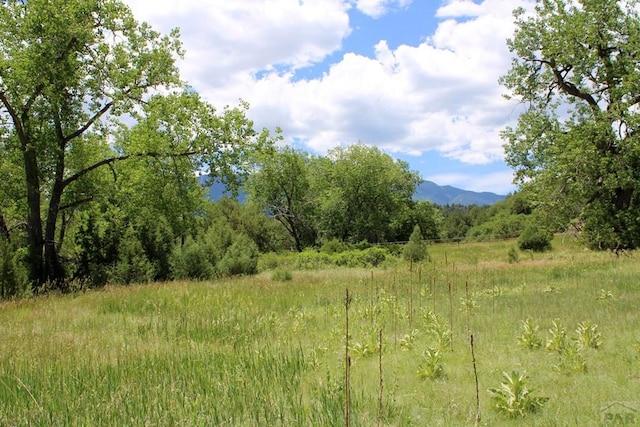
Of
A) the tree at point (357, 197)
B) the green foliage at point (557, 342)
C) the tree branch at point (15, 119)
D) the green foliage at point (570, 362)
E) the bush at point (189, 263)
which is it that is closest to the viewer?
the green foliage at point (570, 362)

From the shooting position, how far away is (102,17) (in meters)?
16.6

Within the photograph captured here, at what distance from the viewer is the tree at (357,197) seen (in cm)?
5150

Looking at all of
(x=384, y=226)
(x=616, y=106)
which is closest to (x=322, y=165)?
(x=384, y=226)

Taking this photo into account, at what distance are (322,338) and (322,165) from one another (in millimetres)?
49348

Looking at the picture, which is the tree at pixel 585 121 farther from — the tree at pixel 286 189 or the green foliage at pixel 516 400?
the tree at pixel 286 189

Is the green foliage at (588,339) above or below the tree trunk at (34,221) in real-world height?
below

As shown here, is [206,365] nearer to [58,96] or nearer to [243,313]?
[243,313]

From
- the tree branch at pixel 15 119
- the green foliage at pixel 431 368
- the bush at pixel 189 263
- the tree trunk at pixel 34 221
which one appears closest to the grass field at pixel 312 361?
the green foliage at pixel 431 368

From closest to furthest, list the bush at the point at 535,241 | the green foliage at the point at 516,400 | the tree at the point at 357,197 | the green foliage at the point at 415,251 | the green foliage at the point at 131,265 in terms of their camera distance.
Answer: the green foliage at the point at 516,400, the green foliage at the point at 131,265, the green foliage at the point at 415,251, the bush at the point at 535,241, the tree at the point at 357,197

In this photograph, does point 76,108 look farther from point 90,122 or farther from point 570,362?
point 570,362

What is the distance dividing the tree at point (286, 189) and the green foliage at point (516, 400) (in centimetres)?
4439

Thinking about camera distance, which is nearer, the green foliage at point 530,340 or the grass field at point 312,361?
the grass field at point 312,361
